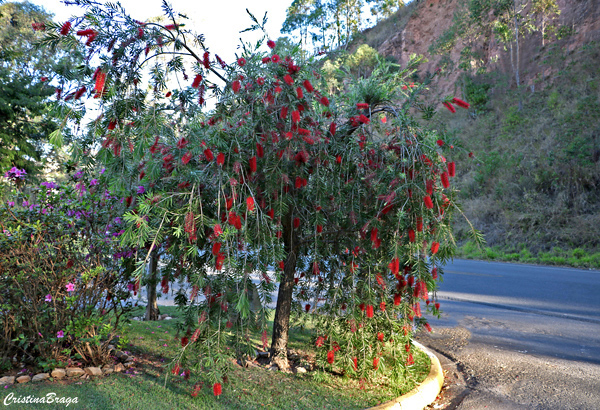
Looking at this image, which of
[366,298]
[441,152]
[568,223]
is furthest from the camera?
[568,223]

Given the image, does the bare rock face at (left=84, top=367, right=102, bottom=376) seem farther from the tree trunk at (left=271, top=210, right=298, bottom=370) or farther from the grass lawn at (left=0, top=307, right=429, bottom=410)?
the tree trunk at (left=271, top=210, right=298, bottom=370)

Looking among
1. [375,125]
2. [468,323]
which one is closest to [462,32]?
[468,323]

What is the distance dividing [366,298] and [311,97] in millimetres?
1860

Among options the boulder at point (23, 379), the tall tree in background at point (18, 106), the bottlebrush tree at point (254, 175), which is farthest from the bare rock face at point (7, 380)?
the tall tree in background at point (18, 106)

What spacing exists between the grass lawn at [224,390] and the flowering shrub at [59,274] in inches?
15.4

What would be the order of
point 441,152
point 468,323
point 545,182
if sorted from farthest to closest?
point 545,182, point 468,323, point 441,152

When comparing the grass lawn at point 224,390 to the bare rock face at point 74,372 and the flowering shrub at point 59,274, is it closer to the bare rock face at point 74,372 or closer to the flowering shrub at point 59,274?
the bare rock face at point 74,372

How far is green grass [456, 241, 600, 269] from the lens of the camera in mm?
13625

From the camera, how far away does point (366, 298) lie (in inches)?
160

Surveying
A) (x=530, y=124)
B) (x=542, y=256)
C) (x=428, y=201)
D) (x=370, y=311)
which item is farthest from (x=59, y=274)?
(x=530, y=124)

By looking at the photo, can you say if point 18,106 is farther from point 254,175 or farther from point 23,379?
point 254,175

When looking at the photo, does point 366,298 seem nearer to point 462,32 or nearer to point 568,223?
point 568,223

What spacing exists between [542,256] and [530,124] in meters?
9.47

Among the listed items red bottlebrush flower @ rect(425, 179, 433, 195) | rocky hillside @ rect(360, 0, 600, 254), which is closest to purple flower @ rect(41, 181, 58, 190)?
red bottlebrush flower @ rect(425, 179, 433, 195)
